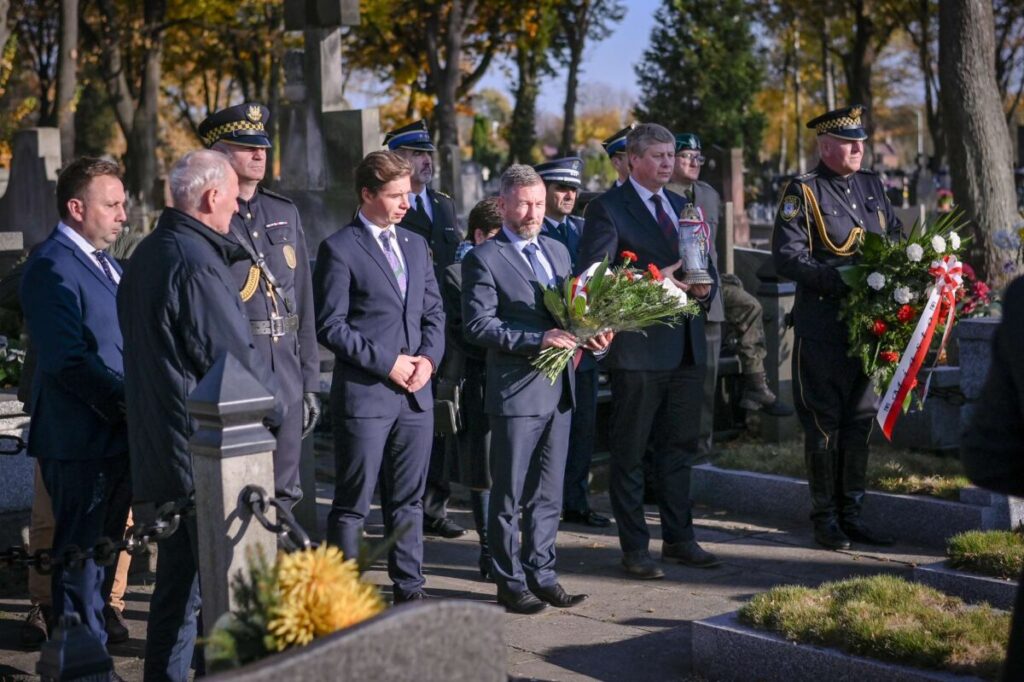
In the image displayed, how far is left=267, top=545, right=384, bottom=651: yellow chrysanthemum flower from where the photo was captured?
10.9 feet

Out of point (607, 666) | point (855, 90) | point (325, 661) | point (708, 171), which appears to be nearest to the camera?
point (325, 661)

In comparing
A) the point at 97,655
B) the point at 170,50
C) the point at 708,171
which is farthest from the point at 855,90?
the point at 97,655

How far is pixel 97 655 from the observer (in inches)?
165

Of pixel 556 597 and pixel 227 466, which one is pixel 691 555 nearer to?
pixel 556 597

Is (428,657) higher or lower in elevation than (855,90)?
lower

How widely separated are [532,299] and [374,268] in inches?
31.7

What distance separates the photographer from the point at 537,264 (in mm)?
6949

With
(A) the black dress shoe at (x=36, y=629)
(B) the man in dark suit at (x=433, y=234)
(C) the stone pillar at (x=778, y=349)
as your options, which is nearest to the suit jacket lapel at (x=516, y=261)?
(B) the man in dark suit at (x=433, y=234)

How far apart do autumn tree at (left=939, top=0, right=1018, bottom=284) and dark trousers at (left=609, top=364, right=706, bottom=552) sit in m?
7.43

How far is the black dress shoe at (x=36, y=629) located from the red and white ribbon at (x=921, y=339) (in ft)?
14.5

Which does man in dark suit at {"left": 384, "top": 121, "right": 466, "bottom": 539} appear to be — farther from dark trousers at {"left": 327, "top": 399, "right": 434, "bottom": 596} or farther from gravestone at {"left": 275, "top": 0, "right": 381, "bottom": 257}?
gravestone at {"left": 275, "top": 0, "right": 381, "bottom": 257}

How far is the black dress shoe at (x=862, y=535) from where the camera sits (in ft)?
26.6

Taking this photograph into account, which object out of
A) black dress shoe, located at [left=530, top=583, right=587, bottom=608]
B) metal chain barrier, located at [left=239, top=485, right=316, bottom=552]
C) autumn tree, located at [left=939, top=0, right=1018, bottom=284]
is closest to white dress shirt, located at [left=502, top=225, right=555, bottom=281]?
black dress shoe, located at [left=530, top=583, right=587, bottom=608]

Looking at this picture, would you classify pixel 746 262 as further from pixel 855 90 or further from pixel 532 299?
pixel 855 90
